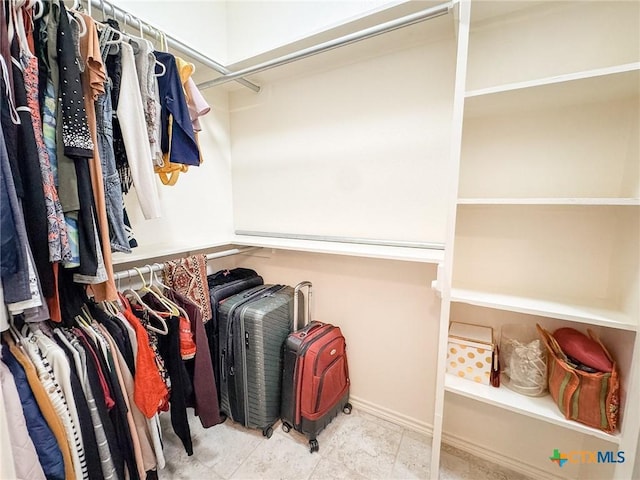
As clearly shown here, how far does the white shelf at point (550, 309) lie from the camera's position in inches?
34.7

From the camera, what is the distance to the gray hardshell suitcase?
1406mm

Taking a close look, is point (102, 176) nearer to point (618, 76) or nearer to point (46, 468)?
point (46, 468)

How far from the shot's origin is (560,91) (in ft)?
3.08

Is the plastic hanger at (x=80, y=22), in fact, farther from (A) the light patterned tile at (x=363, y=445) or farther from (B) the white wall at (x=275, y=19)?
(A) the light patterned tile at (x=363, y=445)

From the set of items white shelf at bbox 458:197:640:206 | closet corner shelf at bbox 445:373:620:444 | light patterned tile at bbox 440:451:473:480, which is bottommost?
light patterned tile at bbox 440:451:473:480

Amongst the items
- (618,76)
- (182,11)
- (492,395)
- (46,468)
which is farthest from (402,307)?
(182,11)

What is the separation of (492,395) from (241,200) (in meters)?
1.82

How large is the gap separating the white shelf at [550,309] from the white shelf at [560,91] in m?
0.77

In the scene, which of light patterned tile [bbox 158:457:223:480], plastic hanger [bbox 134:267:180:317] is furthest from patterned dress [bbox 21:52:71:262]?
light patterned tile [bbox 158:457:223:480]

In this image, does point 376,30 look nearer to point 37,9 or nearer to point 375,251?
point 375,251

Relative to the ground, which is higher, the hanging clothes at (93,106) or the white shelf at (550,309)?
the hanging clothes at (93,106)

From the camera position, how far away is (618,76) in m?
0.83

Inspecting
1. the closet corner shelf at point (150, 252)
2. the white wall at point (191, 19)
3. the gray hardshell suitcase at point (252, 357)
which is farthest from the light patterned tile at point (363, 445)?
the white wall at point (191, 19)

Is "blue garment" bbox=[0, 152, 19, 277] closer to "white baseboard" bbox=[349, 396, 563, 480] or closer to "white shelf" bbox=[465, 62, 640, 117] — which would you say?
"white shelf" bbox=[465, 62, 640, 117]
